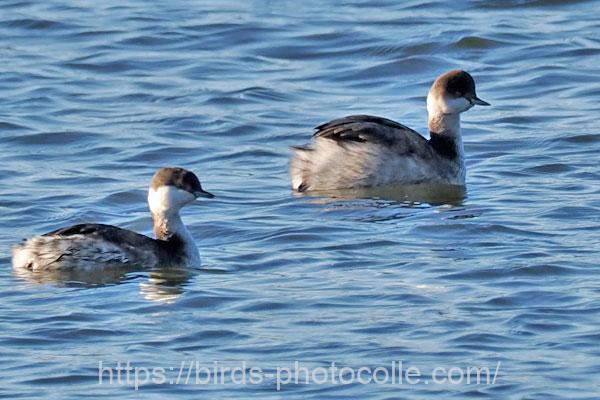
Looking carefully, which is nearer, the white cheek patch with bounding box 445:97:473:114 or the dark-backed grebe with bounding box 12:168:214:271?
the dark-backed grebe with bounding box 12:168:214:271

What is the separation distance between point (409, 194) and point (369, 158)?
0.40 meters

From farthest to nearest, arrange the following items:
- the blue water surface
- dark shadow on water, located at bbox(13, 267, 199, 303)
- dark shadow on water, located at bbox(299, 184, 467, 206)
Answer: dark shadow on water, located at bbox(299, 184, 467, 206) < dark shadow on water, located at bbox(13, 267, 199, 303) < the blue water surface

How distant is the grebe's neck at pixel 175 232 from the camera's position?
39.1ft

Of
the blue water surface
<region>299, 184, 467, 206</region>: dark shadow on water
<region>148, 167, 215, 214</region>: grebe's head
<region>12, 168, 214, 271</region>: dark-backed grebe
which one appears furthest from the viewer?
<region>299, 184, 467, 206</region>: dark shadow on water

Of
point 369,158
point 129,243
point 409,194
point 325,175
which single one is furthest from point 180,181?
point 409,194

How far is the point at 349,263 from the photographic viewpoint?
39.2 feet

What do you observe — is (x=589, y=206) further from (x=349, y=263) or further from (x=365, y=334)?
(x=365, y=334)

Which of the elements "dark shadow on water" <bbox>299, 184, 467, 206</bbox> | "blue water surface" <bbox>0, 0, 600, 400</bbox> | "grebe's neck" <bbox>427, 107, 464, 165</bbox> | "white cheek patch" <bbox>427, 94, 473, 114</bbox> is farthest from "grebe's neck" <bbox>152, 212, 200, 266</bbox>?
"white cheek patch" <bbox>427, 94, 473, 114</bbox>

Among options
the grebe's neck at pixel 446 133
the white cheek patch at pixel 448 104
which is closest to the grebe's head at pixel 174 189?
the grebe's neck at pixel 446 133

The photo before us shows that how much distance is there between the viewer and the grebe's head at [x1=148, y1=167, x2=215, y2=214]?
39.5ft

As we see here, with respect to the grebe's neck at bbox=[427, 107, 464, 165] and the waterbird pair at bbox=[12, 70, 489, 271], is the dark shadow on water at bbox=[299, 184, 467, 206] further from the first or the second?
the grebe's neck at bbox=[427, 107, 464, 165]

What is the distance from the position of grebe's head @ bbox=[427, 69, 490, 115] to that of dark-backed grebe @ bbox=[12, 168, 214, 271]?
122 inches

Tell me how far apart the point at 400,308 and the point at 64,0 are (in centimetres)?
1057

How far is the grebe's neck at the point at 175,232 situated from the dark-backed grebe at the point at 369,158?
198 centimetres
